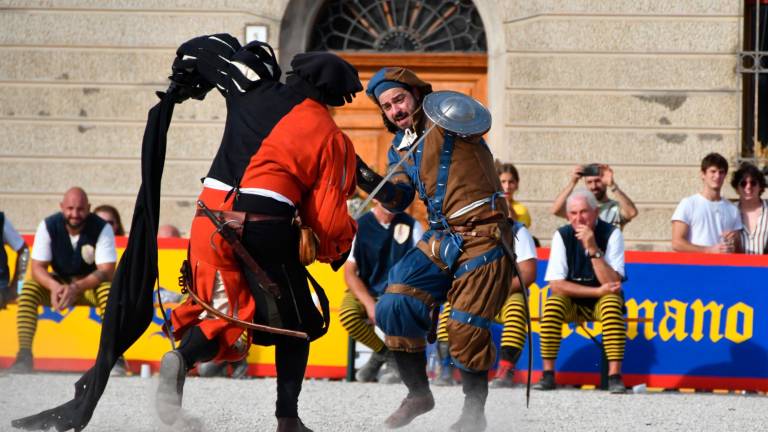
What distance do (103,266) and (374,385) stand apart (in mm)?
2171

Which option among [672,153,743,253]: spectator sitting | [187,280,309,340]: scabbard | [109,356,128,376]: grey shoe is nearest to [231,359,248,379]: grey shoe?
[109,356,128,376]: grey shoe

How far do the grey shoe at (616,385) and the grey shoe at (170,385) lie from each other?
14.1 ft

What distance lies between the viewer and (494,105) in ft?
41.8

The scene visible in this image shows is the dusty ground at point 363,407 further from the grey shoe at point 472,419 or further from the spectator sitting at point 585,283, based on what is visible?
the spectator sitting at point 585,283

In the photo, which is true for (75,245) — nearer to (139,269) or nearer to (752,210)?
(139,269)

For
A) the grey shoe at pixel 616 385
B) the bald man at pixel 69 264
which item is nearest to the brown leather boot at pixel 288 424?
the grey shoe at pixel 616 385

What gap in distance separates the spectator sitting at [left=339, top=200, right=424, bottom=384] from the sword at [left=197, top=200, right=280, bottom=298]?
394 cm

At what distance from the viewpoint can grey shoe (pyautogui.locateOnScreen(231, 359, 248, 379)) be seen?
31.0ft

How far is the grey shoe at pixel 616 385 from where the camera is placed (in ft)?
29.1

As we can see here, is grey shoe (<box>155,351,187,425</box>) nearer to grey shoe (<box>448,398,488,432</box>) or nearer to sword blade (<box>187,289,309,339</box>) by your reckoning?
sword blade (<box>187,289,309,339</box>)

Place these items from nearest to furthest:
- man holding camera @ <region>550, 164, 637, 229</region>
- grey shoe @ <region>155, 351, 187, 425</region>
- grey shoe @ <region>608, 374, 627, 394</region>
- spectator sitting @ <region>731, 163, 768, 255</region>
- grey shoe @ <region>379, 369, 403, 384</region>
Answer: grey shoe @ <region>155, 351, 187, 425</region> → grey shoe @ <region>608, 374, 627, 394</region> → grey shoe @ <region>379, 369, 403, 384</region> → spectator sitting @ <region>731, 163, 768, 255</region> → man holding camera @ <region>550, 164, 637, 229</region>

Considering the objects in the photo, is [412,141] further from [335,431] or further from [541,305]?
[541,305]

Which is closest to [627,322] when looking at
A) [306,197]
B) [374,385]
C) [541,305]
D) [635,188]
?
[541,305]

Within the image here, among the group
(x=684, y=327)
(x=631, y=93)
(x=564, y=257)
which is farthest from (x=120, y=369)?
(x=631, y=93)
